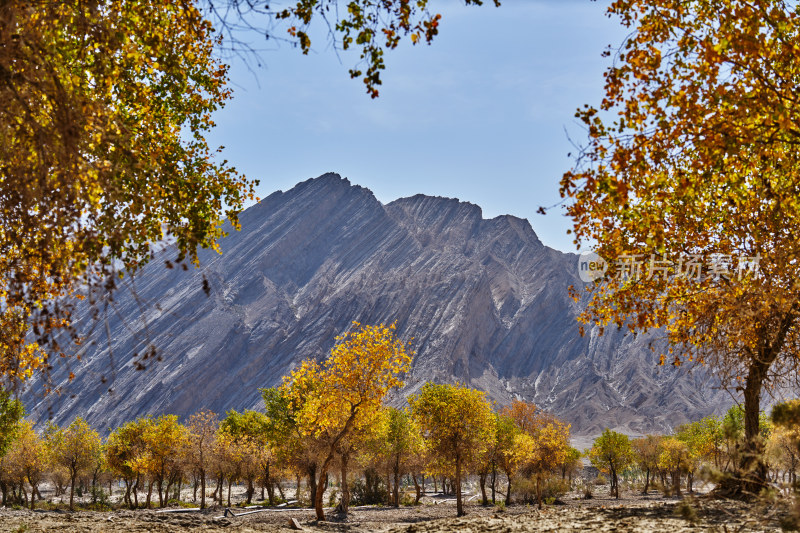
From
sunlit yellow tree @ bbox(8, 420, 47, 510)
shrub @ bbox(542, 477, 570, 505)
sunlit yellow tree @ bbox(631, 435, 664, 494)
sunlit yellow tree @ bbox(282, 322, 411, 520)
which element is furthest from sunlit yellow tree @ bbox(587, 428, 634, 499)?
sunlit yellow tree @ bbox(8, 420, 47, 510)

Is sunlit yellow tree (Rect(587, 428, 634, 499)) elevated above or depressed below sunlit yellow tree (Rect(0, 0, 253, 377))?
below

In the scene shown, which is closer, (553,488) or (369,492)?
(369,492)

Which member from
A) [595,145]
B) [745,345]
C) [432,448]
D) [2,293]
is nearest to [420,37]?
[595,145]

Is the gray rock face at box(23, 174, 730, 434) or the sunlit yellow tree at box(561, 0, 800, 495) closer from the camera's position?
the sunlit yellow tree at box(561, 0, 800, 495)

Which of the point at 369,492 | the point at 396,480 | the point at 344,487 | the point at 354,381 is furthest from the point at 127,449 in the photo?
the point at 354,381

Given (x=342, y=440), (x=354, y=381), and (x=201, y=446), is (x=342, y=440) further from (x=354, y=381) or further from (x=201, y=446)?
(x=201, y=446)

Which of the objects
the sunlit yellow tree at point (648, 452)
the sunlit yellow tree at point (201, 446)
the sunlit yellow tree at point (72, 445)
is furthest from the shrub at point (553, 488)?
the sunlit yellow tree at point (72, 445)

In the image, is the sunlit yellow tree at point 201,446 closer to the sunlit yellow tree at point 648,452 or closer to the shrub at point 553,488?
the shrub at point 553,488

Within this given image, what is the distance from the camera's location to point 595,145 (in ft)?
21.8

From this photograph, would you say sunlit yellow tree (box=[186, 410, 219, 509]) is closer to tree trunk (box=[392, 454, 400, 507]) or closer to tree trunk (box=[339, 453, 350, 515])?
tree trunk (box=[392, 454, 400, 507])

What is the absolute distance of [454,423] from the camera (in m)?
32.3

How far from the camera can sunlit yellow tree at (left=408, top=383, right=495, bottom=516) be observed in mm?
32344

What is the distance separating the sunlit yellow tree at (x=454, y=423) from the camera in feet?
106

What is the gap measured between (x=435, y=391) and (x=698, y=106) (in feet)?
99.7
